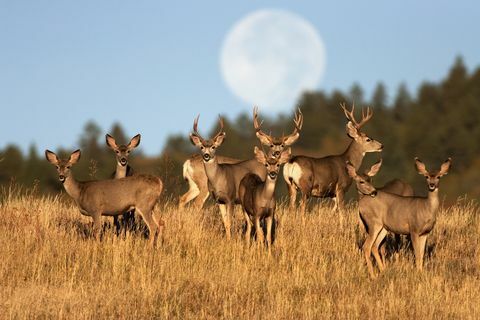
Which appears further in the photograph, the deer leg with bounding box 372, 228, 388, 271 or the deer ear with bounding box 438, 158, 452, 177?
the deer leg with bounding box 372, 228, 388, 271

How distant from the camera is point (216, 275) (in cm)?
1091

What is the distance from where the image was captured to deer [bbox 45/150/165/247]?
40.2 feet

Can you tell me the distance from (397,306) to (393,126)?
79.3m

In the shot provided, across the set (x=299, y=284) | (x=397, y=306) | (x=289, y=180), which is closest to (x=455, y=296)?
(x=397, y=306)

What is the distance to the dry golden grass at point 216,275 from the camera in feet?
31.2

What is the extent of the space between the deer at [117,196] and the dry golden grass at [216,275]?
0.35 meters

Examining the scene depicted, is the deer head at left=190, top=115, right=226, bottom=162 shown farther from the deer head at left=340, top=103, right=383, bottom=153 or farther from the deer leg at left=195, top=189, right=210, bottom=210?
the deer head at left=340, top=103, right=383, bottom=153

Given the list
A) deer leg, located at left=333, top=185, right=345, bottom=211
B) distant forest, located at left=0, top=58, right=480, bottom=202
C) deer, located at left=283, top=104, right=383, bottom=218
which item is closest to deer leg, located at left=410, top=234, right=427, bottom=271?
deer, located at left=283, top=104, right=383, bottom=218

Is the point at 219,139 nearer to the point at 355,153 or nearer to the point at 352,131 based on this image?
the point at 352,131

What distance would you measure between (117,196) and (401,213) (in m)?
4.08

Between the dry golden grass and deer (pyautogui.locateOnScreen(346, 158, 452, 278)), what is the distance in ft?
1.15

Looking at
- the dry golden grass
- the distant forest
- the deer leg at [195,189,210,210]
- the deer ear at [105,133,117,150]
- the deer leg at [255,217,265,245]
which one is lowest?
the distant forest

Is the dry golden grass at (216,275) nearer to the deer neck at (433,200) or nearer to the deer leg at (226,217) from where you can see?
the deer leg at (226,217)

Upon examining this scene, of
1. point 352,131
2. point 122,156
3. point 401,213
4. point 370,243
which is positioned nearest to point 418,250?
point 401,213
